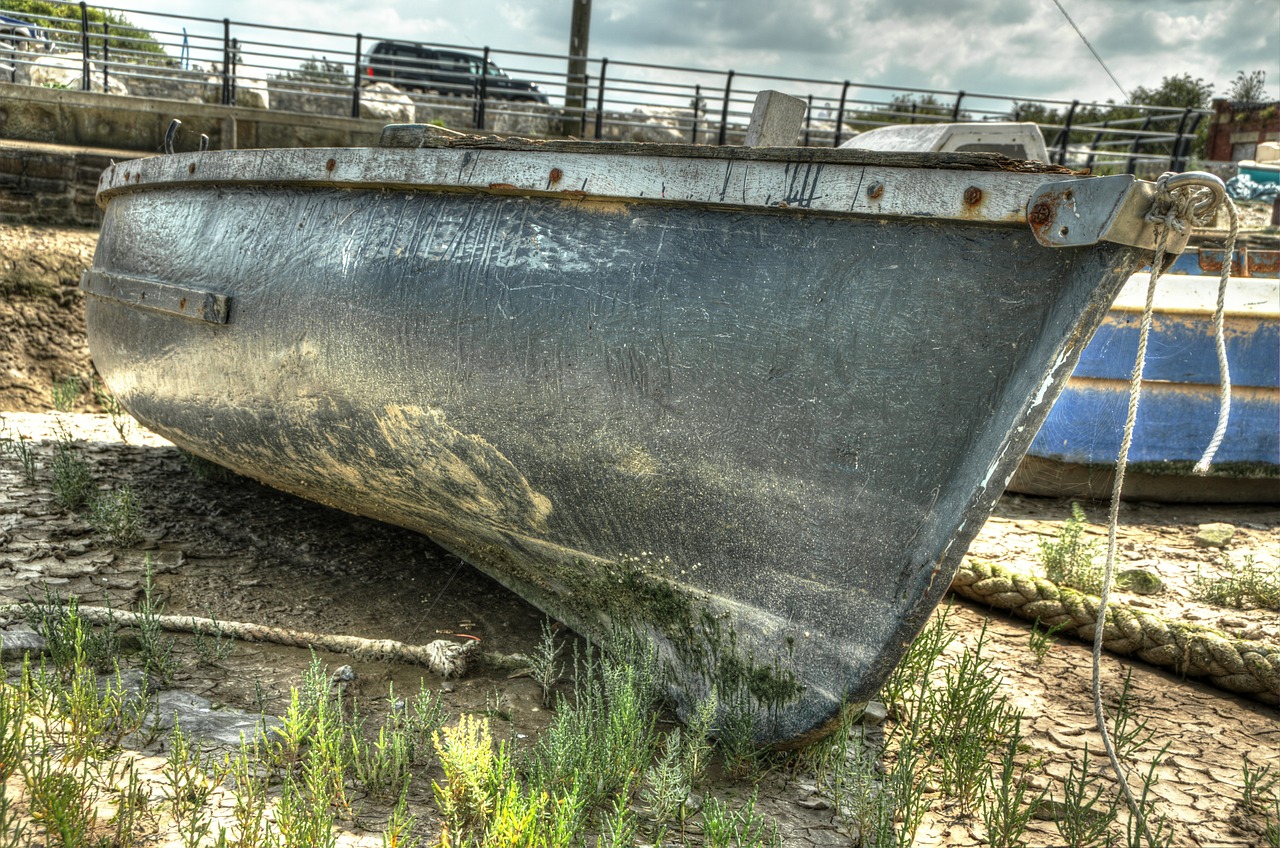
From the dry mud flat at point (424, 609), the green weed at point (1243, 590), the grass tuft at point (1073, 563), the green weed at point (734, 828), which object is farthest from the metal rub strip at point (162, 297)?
the green weed at point (1243, 590)

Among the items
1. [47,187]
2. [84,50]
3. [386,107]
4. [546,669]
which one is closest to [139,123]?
[84,50]

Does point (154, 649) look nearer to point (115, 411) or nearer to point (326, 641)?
point (326, 641)

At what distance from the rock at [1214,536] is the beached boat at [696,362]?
3.27 m

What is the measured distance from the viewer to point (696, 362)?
2.18m

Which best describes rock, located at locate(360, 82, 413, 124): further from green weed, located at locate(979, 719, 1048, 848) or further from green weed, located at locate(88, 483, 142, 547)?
green weed, located at locate(979, 719, 1048, 848)

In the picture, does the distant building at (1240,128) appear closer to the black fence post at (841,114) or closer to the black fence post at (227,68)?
the black fence post at (841,114)

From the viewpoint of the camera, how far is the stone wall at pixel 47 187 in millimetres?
8375

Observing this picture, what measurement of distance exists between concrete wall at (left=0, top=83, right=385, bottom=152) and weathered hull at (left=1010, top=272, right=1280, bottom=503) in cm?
799

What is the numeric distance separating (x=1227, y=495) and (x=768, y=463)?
450 centimetres

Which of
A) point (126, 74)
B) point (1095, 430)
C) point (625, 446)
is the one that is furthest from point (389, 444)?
point (126, 74)

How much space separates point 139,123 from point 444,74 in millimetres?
3448

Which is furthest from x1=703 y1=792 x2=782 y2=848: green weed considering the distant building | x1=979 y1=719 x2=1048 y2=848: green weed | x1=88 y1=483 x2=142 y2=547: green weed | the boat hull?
the distant building

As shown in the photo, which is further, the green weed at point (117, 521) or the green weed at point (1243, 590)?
the green weed at point (1243, 590)

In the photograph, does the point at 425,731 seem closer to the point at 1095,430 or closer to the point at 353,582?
the point at 353,582
